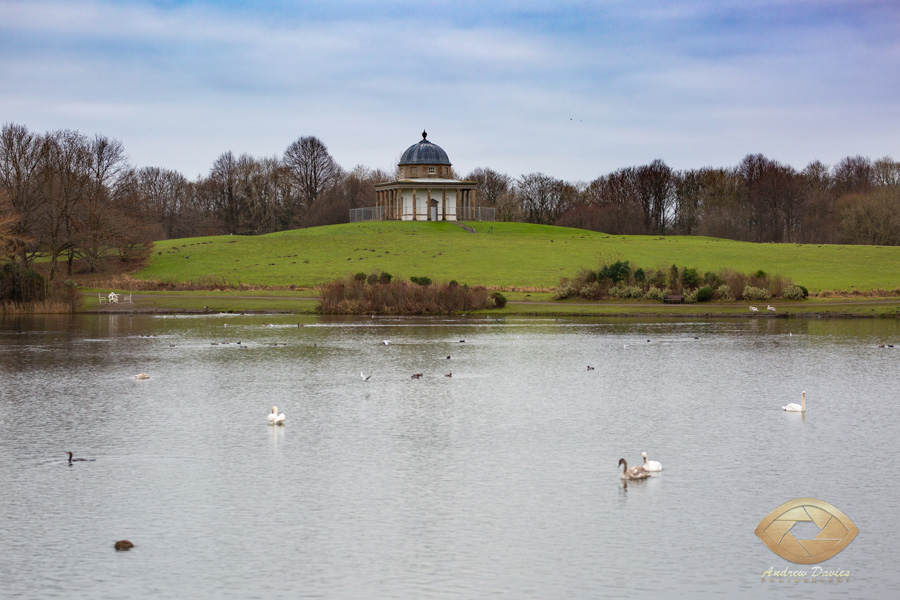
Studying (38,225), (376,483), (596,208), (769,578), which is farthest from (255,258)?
(769,578)

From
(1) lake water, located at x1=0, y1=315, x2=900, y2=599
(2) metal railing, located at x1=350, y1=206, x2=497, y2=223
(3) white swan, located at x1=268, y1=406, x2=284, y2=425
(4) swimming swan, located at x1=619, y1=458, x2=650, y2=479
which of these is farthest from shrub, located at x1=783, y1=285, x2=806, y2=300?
(2) metal railing, located at x1=350, y1=206, x2=497, y2=223

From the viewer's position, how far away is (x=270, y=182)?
5098 inches

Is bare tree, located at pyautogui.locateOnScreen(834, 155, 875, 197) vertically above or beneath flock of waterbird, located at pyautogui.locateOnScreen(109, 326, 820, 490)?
above

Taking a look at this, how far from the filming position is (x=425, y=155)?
354 feet

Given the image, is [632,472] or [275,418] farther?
[275,418]

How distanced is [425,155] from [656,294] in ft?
188

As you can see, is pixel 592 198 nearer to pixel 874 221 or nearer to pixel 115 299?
pixel 874 221

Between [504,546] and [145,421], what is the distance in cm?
1096

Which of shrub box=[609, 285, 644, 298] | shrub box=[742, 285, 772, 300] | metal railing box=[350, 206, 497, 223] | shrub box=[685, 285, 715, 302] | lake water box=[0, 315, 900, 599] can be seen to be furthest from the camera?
metal railing box=[350, 206, 497, 223]

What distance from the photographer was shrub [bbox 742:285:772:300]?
53594mm

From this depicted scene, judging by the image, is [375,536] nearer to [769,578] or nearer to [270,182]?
[769,578]

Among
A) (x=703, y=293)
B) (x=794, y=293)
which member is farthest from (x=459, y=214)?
(x=794, y=293)

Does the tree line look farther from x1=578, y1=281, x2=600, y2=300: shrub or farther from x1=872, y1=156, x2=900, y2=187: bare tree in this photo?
x1=578, y1=281, x2=600, y2=300: shrub

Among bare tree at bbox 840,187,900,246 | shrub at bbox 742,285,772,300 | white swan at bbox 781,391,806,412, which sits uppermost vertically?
bare tree at bbox 840,187,900,246
